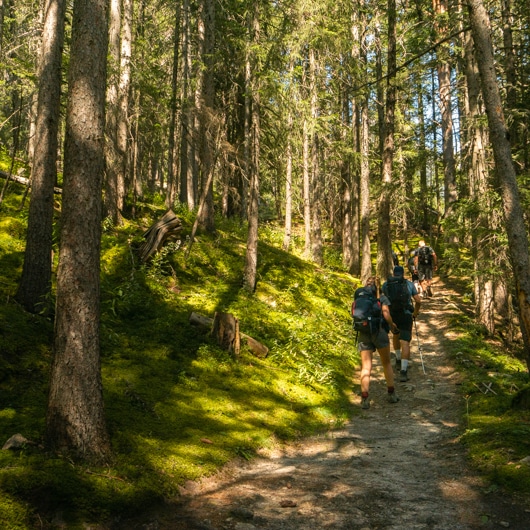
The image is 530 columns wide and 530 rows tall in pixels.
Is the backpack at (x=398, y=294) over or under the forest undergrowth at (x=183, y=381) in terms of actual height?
over

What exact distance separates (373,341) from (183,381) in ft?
12.6

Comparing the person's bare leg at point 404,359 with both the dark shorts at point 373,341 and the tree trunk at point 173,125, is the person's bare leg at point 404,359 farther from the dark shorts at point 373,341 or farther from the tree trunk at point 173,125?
the tree trunk at point 173,125

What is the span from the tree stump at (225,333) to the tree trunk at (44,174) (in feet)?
10.5

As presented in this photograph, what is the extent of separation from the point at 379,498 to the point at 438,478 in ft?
3.24

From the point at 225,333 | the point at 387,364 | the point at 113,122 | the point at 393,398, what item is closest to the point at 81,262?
the point at 225,333

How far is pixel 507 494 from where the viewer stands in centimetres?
464

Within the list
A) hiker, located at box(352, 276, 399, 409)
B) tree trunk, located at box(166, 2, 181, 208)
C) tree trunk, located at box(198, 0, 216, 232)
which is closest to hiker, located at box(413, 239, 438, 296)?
tree trunk, located at box(198, 0, 216, 232)

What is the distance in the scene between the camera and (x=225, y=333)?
9383 millimetres

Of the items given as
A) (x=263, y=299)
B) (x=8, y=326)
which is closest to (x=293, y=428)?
(x=8, y=326)

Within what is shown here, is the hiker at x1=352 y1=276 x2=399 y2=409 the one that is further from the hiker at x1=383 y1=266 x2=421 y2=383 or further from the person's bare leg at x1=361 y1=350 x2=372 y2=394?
the hiker at x1=383 y1=266 x2=421 y2=383

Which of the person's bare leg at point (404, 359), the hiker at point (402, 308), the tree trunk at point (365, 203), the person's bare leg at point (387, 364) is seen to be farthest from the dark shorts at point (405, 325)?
the tree trunk at point (365, 203)

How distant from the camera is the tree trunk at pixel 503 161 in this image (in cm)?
660

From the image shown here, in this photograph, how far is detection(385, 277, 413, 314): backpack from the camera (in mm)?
10438

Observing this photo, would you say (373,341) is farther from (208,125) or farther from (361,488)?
(208,125)
